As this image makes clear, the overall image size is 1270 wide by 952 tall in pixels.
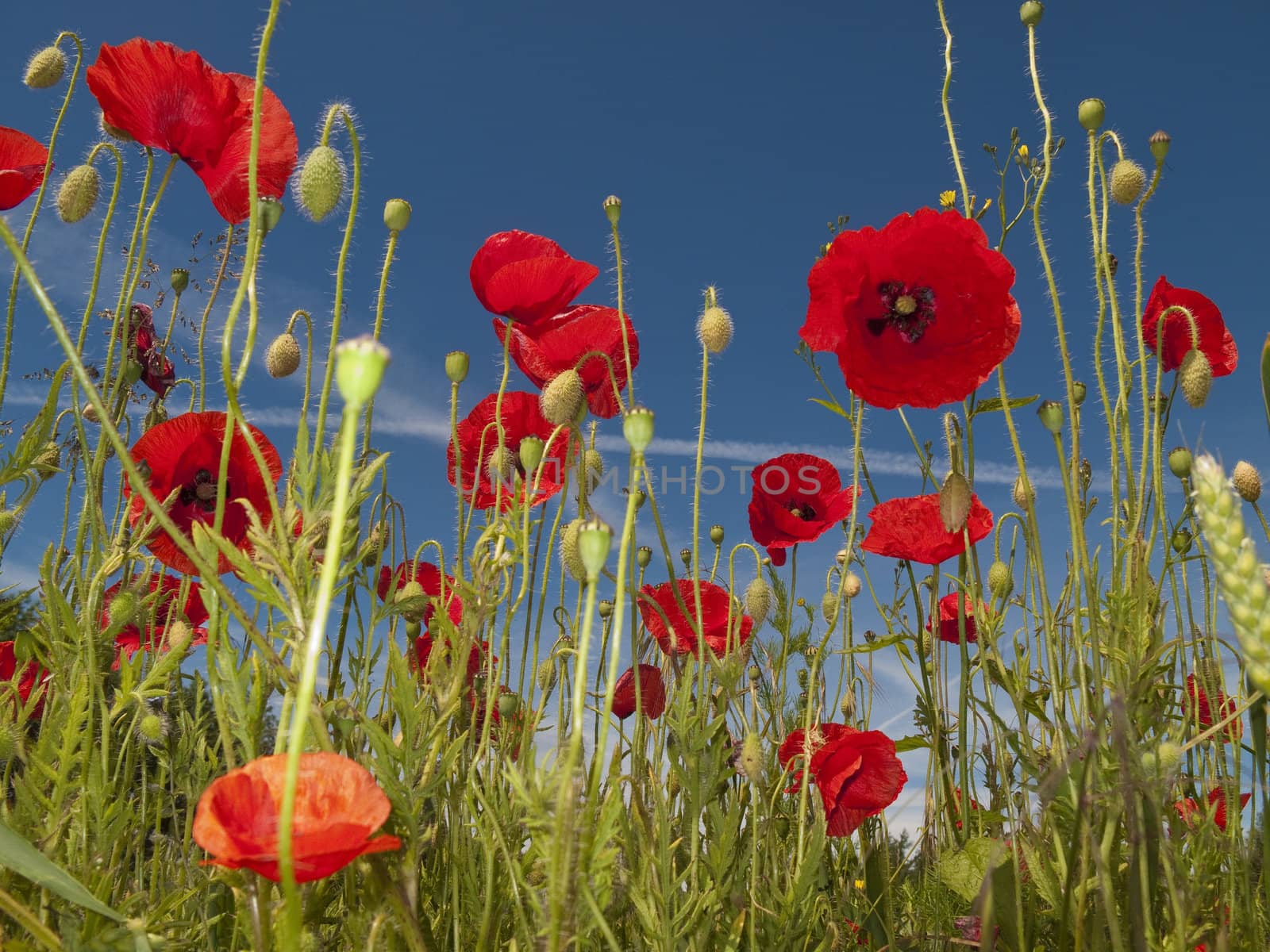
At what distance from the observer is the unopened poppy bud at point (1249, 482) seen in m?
2.37

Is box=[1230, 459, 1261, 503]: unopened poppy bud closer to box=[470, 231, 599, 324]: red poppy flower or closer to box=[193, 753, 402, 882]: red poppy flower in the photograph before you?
box=[470, 231, 599, 324]: red poppy flower

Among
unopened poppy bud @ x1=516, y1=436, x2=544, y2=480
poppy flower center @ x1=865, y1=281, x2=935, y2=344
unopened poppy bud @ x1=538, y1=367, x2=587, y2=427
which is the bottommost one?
unopened poppy bud @ x1=516, y1=436, x2=544, y2=480

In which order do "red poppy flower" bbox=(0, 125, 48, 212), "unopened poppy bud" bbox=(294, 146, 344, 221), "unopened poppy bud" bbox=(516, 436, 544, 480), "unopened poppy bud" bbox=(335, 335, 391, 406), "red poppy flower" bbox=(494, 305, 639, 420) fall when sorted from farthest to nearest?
"red poppy flower" bbox=(494, 305, 639, 420) < "red poppy flower" bbox=(0, 125, 48, 212) < "unopened poppy bud" bbox=(516, 436, 544, 480) < "unopened poppy bud" bbox=(294, 146, 344, 221) < "unopened poppy bud" bbox=(335, 335, 391, 406)

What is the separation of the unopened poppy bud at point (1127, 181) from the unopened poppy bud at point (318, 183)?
61.3 inches

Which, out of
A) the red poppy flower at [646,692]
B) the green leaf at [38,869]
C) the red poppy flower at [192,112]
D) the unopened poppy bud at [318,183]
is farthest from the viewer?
the red poppy flower at [646,692]

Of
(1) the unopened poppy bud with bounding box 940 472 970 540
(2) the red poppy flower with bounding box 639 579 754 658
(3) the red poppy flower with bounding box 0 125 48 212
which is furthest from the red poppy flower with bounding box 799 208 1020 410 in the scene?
(3) the red poppy flower with bounding box 0 125 48 212

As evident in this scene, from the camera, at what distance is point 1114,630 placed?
4.88 ft

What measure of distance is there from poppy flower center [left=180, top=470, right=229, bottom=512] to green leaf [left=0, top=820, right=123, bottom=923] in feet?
4.49

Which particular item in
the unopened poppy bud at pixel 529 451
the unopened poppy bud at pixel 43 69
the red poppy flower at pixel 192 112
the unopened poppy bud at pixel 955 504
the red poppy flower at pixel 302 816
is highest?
the unopened poppy bud at pixel 43 69

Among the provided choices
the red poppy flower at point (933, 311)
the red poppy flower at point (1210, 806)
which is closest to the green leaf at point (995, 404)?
the red poppy flower at point (933, 311)

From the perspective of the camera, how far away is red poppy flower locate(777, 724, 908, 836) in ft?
6.96

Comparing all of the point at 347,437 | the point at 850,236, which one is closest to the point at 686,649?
the point at 850,236

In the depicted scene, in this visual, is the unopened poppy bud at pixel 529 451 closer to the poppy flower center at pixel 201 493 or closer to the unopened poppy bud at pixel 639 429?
the poppy flower center at pixel 201 493

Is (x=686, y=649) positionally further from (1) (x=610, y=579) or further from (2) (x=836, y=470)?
(2) (x=836, y=470)
